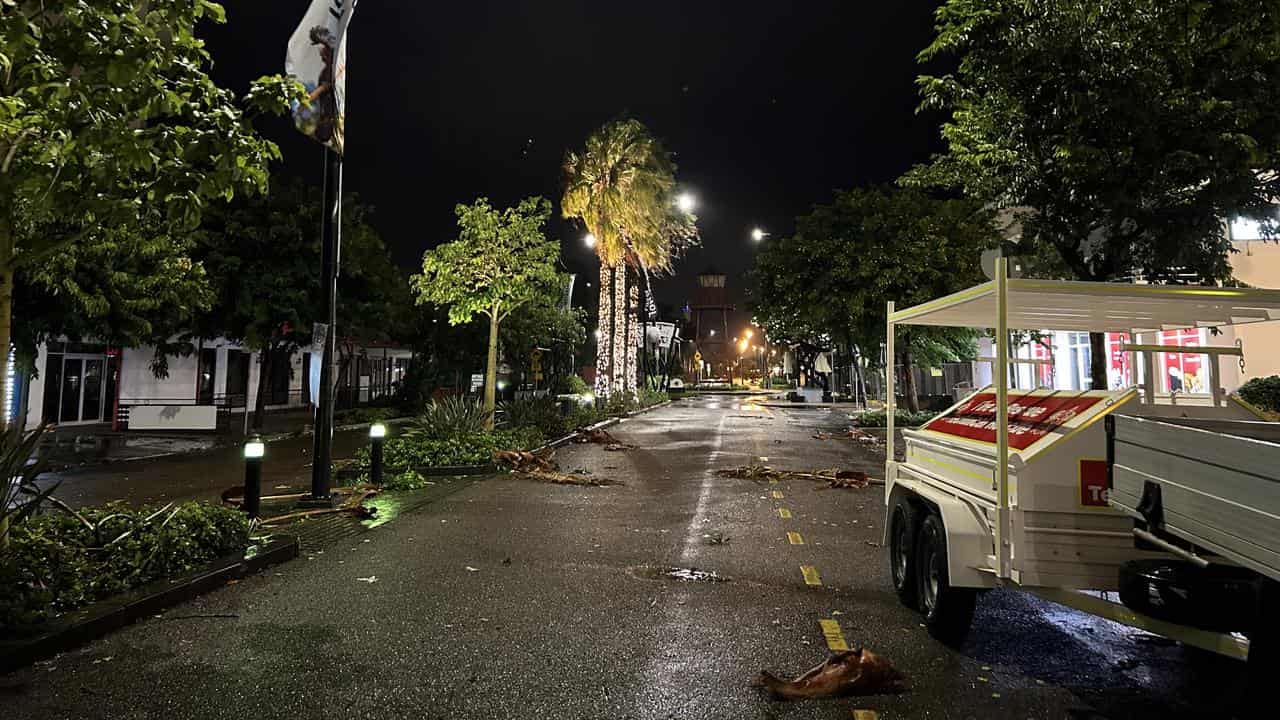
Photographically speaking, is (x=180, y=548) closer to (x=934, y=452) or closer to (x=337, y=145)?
(x=337, y=145)

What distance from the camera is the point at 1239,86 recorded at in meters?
10.4

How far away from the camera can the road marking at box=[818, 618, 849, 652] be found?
176 inches

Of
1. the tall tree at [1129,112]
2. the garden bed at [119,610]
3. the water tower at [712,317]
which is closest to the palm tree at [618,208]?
the tall tree at [1129,112]

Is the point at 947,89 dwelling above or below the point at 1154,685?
above

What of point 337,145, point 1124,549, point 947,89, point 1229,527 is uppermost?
point 947,89

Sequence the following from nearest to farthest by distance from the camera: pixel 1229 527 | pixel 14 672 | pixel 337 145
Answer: pixel 1229 527, pixel 14 672, pixel 337 145

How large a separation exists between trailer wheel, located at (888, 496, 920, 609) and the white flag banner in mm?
7836

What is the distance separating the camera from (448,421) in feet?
45.6

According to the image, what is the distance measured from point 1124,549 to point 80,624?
21.2 feet

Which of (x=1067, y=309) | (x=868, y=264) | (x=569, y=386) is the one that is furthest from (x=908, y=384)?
(x=1067, y=309)

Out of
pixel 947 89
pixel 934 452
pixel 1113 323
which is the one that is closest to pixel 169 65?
pixel 934 452

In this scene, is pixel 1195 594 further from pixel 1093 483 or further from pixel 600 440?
pixel 600 440

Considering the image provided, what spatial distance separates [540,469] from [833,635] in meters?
8.80

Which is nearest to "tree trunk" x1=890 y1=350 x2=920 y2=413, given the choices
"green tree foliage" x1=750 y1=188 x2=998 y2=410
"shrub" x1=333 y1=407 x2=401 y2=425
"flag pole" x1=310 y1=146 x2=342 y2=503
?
"green tree foliage" x1=750 y1=188 x2=998 y2=410
